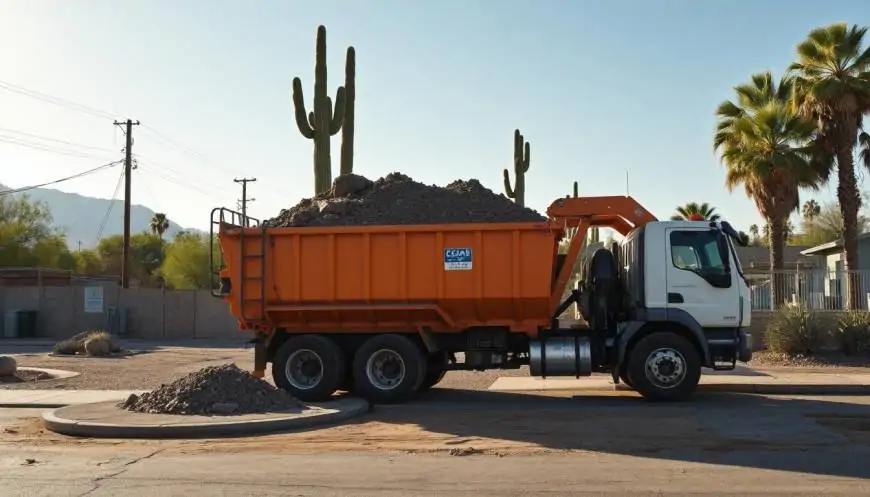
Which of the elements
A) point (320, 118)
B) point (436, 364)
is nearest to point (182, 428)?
point (436, 364)

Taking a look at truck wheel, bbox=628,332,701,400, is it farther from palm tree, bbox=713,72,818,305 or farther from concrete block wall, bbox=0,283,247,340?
concrete block wall, bbox=0,283,247,340

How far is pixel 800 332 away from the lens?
68.4 feet

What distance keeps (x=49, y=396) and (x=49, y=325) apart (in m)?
22.6

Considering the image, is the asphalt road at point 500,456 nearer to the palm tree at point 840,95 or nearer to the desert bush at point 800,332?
the desert bush at point 800,332

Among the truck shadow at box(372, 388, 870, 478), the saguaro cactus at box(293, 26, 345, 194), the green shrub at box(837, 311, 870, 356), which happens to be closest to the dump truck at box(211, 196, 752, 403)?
the truck shadow at box(372, 388, 870, 478)

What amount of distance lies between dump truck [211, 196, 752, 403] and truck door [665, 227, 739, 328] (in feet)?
0.06

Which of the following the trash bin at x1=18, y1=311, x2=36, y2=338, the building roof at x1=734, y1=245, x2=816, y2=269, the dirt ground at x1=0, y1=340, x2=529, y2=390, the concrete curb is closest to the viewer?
the concrete curb

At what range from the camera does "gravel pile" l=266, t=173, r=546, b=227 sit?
1439 cm

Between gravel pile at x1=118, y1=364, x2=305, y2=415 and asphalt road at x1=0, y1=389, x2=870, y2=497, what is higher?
gravel pile at x1=118, y1=364, x2=305, y2=415

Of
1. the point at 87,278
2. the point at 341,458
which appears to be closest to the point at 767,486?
the point at 341,458

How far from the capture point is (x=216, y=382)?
1300 centimetres

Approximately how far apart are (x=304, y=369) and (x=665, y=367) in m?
5.98

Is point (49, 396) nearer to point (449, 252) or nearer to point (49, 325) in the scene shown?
point (449, 252)

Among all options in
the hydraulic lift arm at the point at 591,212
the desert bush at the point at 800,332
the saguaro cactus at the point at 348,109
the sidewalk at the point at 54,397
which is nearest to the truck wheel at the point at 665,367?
the hydraulic lift arm at the point at 591,212
